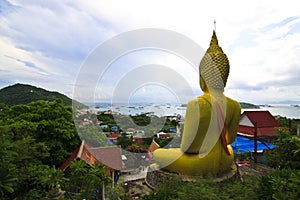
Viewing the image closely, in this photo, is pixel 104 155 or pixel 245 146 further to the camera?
pixel 245 146

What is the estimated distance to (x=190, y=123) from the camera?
22.6 ft

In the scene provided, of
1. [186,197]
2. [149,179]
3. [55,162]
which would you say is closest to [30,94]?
[55,162]

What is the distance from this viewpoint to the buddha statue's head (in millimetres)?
7203

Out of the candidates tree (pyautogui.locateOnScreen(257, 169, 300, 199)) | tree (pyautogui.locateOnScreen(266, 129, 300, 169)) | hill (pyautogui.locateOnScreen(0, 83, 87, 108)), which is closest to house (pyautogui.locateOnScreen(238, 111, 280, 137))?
tree (pyautogui.locateOnScreen(266, 129, 300, 169))

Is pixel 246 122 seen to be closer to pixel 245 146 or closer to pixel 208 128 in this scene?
pixel 245 146

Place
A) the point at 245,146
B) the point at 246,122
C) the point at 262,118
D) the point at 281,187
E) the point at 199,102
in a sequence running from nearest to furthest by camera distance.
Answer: the point at 281,187
the point at 199,102
the point at 245,146
the point at 262,118
the point at 246,122

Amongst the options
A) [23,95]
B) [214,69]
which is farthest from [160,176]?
[23,95]

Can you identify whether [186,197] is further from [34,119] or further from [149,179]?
[34,119]

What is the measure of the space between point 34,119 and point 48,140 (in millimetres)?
Answer: 1277

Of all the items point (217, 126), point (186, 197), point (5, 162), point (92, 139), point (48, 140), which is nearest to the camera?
point (5, 162)

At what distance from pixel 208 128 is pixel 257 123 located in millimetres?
14290

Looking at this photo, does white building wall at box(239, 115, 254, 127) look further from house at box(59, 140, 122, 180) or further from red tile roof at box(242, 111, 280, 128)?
house at box(59, 140, 122, 180)

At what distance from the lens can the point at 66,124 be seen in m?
10.9

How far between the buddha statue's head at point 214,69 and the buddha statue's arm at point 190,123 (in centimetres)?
95
